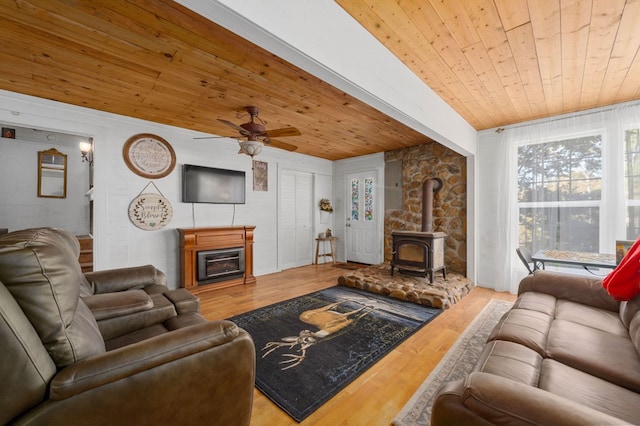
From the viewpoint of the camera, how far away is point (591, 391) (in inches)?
43.3

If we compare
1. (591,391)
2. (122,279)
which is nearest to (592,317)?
(591,391)

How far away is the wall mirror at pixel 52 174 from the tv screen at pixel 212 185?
222 cm

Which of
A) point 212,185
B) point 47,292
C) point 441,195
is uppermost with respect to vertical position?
point 212,185

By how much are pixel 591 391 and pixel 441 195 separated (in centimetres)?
381

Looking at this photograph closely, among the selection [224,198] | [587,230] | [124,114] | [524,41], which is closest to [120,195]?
[124,114]

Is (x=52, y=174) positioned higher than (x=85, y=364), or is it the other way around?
(x=52, y=174)

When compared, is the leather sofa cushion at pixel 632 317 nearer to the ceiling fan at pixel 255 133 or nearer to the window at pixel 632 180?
the window at pixel 632 180

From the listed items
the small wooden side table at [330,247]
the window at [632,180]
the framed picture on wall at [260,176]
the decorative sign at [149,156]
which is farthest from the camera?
the small wooden side table at [330,247]

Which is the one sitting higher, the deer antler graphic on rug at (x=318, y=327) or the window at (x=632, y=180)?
the window at (x=632, y=180)

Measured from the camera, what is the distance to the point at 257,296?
374cm

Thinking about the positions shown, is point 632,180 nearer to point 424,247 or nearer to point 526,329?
point 424,247

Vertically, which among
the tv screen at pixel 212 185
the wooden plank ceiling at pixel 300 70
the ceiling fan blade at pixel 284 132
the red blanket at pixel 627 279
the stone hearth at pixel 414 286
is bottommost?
the stone hearth at pixel 414 286

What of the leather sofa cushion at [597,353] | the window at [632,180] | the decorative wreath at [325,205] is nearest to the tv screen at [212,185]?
the decorative wreath at [325,205]

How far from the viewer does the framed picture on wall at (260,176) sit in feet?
16.2
